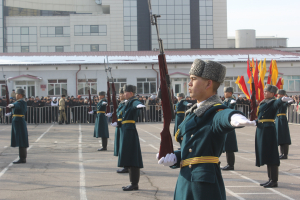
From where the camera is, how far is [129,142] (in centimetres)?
737

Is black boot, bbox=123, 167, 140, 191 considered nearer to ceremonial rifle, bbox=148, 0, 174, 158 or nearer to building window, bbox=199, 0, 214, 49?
ceremonial rifle, bbox=148, 0, 174, 158

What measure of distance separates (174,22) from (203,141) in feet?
187

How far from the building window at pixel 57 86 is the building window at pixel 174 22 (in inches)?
1013

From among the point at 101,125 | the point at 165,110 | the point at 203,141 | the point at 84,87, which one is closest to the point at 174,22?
the point at 84,87

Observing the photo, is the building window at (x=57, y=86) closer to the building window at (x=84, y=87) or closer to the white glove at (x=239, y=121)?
the building window at (x=84, y=87)

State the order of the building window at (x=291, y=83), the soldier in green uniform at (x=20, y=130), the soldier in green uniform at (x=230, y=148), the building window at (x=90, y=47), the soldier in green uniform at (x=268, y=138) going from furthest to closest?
1. the building window at (x=90, y=47)
2. the building window at (x=291, y=83)
3. the soldier in green uniform at (x=20, y=130)
4. the soldier in green uniform at (x=230, y=148)
5. the soldier in green uniform at (x=268, y=138)

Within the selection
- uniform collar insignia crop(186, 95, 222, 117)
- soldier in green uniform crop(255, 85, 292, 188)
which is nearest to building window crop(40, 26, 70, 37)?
soldier in green uniform crop(255, 85, 292, 188)

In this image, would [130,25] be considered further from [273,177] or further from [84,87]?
[273,177]

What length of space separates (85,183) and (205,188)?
5.01 m

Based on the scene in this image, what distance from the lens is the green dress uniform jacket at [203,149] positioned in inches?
121

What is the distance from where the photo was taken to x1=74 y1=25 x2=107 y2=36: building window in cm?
5781

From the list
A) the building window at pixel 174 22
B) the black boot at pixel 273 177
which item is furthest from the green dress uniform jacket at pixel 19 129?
the building window at pixel 174 22

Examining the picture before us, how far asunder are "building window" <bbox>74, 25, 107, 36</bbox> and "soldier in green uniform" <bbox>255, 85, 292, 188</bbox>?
171 ft

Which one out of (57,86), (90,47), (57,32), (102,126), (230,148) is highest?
(57,32)
